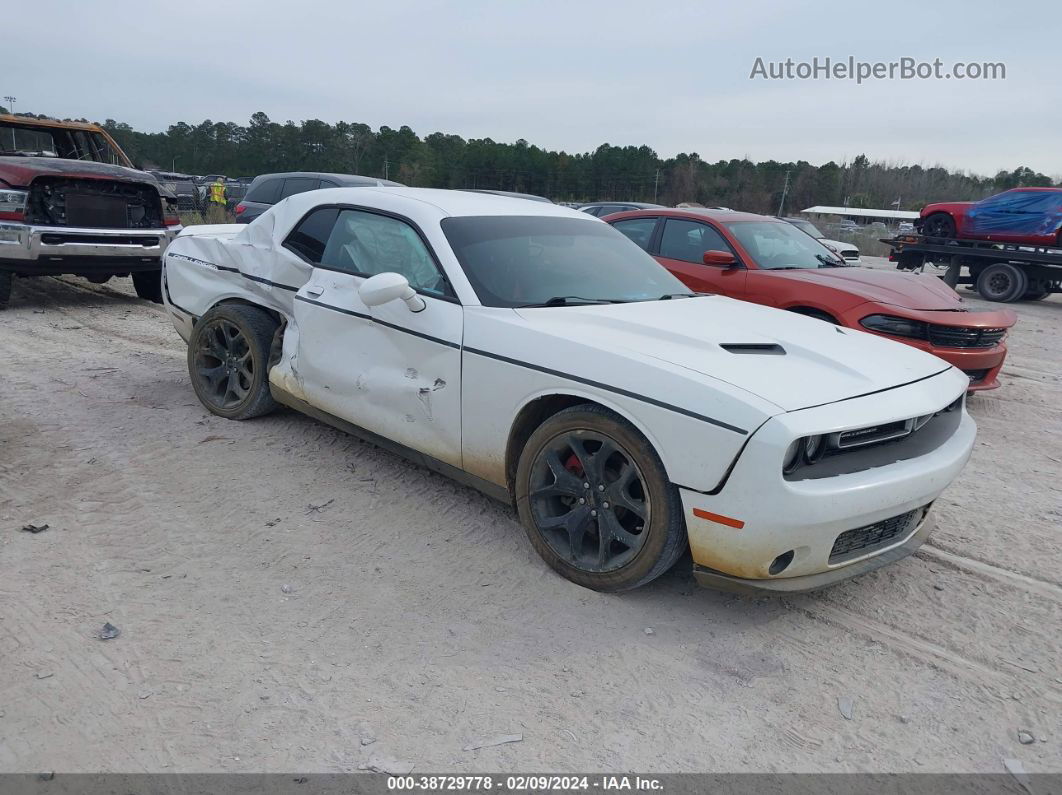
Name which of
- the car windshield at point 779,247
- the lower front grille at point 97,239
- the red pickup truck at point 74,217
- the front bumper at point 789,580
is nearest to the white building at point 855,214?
the car windshield at point 779,247

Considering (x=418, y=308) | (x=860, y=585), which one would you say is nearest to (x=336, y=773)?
(x=418, y=308)

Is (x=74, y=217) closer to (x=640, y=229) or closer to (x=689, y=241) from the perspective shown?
(x=640, y=229)

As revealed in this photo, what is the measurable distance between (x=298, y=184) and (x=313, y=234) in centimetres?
895

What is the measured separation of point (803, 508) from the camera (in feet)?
9.00

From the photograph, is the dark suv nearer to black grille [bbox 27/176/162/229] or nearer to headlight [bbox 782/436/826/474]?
black grille [bbox 27/176/162/229]

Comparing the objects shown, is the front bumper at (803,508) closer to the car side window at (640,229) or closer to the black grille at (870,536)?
the black grille at (870,536)

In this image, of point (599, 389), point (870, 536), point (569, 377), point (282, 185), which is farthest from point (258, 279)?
point (282, 185)

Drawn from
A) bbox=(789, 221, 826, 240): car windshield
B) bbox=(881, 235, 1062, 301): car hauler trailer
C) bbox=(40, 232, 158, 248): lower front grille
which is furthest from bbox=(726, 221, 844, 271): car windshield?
bbox=(881, 235, 1062, 301): car hauler trailer

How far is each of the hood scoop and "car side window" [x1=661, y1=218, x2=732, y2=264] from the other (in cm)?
384

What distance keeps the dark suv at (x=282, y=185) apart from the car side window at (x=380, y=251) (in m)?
7.75

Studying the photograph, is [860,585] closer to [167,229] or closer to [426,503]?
[426,503]

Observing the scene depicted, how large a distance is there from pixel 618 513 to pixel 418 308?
140 cm

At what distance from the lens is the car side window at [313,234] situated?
459 centimetres
